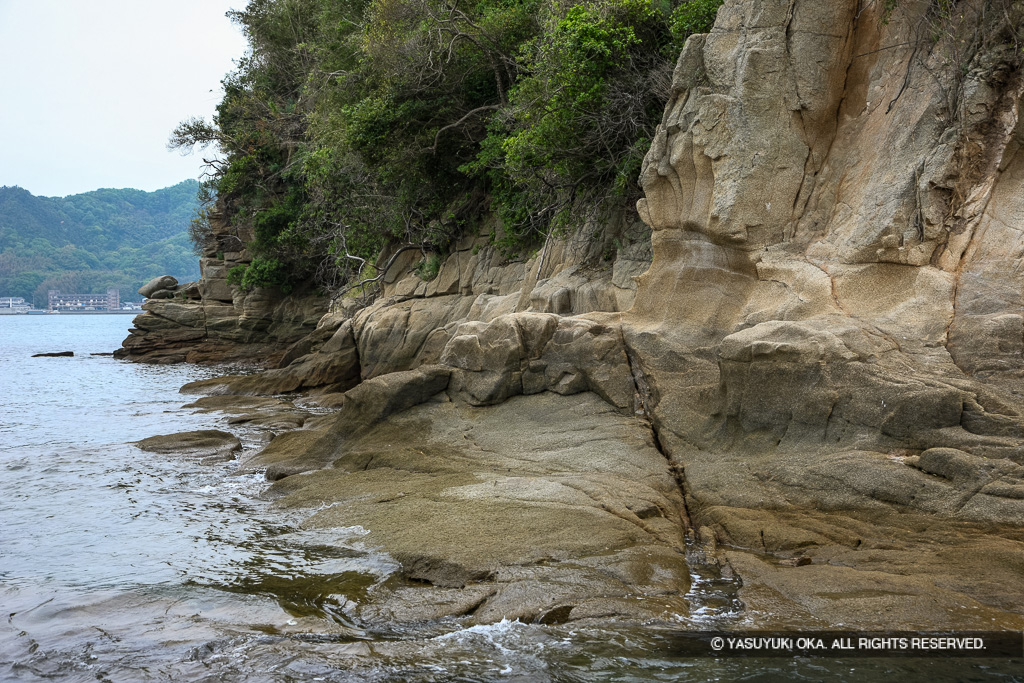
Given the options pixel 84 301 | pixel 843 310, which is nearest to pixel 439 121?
pixel 843 310

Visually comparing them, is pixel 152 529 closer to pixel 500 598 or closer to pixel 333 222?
pixel 500 598

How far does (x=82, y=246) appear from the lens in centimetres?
11019

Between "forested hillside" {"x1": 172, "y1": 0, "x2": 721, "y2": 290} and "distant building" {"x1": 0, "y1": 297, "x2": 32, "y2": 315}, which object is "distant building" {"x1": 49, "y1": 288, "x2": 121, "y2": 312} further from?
"forested hillside" {"x1": 172, "y1": 0, "x2": 721, "y2": 290}

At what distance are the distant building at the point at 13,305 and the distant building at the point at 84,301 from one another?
2.97 m

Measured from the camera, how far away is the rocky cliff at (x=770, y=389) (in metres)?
5.75

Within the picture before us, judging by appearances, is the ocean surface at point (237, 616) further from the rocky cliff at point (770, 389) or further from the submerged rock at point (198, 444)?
the submerged rock at point (198, 444)

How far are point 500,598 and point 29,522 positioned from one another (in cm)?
565

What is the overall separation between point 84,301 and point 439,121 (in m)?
106

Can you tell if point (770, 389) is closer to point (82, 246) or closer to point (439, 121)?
point (439, 121)

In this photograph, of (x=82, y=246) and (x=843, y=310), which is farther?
(x=82, y=246)

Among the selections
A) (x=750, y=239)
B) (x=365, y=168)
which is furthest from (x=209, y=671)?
(x=365, y=168)

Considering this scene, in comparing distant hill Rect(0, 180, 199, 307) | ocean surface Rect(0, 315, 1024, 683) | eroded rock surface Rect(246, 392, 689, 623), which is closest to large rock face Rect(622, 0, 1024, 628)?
eroded rock surface Rect(246, 392, 689, 623)

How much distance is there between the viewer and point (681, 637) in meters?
5.03

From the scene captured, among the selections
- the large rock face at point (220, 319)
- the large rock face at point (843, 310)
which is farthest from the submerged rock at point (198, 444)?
the large rock face at point (220, 319)
